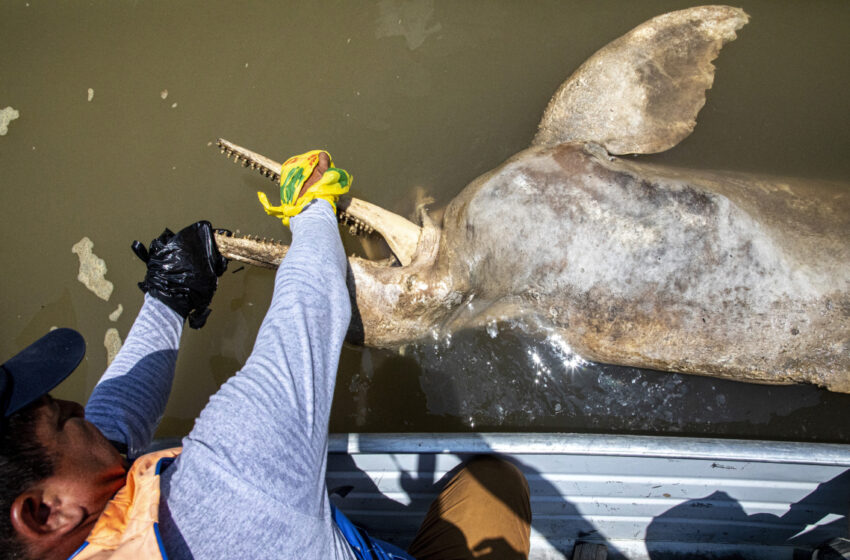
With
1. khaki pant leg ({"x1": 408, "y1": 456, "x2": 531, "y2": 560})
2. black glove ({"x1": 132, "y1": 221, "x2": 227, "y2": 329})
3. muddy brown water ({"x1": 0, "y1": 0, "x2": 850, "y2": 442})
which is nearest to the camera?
khaki pant leg ({"x1": 408, "y1": 456, "x2": 531, "y2": 560})

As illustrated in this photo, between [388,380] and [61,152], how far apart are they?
420 centimetres

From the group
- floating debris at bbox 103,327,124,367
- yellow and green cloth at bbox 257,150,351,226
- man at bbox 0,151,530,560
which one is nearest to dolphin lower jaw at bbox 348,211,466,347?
yellow and green cloth at bbox 257,150,351,226

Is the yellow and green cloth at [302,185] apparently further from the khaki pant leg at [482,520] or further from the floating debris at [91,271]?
the floating debris at [91,271]

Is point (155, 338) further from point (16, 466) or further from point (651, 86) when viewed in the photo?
point (651, 86)

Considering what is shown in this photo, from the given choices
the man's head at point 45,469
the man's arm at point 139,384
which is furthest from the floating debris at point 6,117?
the man's head at point 45,469

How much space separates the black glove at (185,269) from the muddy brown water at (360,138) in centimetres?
123

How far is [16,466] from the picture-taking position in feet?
4.49

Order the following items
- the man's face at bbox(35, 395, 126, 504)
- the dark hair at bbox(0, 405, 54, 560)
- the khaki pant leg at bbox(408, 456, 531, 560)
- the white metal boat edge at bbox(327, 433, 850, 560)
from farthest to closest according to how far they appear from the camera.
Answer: the white metal boat edge at bbox(327, 433, 850, 560) < the khaki pant leg at bbox(408, 456, 531, 560) < the man's face at bbox(35, 395, 126, 504) < the dark hair at bbox(0, 405, 54, 560)

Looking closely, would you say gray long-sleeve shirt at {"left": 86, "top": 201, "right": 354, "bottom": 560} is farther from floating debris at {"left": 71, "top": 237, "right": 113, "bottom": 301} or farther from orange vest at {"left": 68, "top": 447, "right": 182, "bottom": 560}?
floating debris at {"left": 71, "top": 237, "right": 113, "bottom": 301}

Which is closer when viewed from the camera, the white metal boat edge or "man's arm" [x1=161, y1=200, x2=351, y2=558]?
"man's arm" [x1=161, y1=200, x2=351, y2=558]

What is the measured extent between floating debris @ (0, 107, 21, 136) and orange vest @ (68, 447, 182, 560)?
544cm

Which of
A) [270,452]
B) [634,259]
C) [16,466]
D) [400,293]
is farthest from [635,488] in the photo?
[16,466]

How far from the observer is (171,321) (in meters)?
2.81

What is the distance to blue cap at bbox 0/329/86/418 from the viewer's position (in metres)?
1.50
